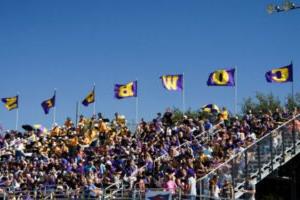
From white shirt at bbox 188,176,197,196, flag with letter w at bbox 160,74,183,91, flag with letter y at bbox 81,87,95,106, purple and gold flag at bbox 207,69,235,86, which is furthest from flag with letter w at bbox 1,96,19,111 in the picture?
white shirt at bbox 188,176,197,196

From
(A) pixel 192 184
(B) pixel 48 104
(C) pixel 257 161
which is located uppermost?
(B) pixel 48 104

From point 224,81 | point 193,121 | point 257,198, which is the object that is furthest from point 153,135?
point 257,198

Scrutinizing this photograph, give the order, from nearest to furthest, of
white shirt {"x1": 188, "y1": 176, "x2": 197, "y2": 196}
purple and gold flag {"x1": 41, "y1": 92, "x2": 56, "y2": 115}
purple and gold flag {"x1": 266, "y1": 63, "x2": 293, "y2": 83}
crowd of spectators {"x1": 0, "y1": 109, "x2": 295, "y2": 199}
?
1. white shirt {"x1": 188, "y1": 176, "x2": 197, "y2": 196}
2. crowd of spectators {"x1": 0, "y1": 109, "x2": 295, "y2": 199}
3. purple and gold flag {"x1": 266, "y1": 63, "x2": 293, "y2": 83}
4. purple and gold flag {"x1": 41, "y1": 92, "x2": 56, "y2": 115}

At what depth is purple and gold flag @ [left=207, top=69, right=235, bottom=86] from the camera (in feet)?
110

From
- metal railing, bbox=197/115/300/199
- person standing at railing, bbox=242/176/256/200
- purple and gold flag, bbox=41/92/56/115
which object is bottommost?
person standing at railing, bbox=242/176/256/200

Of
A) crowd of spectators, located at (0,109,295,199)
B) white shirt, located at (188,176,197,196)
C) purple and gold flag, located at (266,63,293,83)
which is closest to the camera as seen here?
white shirt, located at (188,176,197,196)

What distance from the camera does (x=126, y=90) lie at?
3778 centimetres

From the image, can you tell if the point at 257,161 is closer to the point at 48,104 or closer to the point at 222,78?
the point at 222,78

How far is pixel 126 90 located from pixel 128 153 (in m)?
7.60

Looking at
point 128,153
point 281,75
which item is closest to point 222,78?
point 281,75

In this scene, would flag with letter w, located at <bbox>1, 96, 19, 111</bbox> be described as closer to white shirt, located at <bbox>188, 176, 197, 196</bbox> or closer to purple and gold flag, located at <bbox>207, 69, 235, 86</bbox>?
purple and gold flag, located at <bbox>207, 69, 235, 86</bbox>

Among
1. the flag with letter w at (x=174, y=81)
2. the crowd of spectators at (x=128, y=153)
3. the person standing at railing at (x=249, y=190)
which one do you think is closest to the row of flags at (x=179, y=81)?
the flag with letter w at (x=174, y=81)

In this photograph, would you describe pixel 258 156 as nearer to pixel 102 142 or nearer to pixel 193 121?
pixel 193 121

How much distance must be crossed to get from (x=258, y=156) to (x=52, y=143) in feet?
49.2
